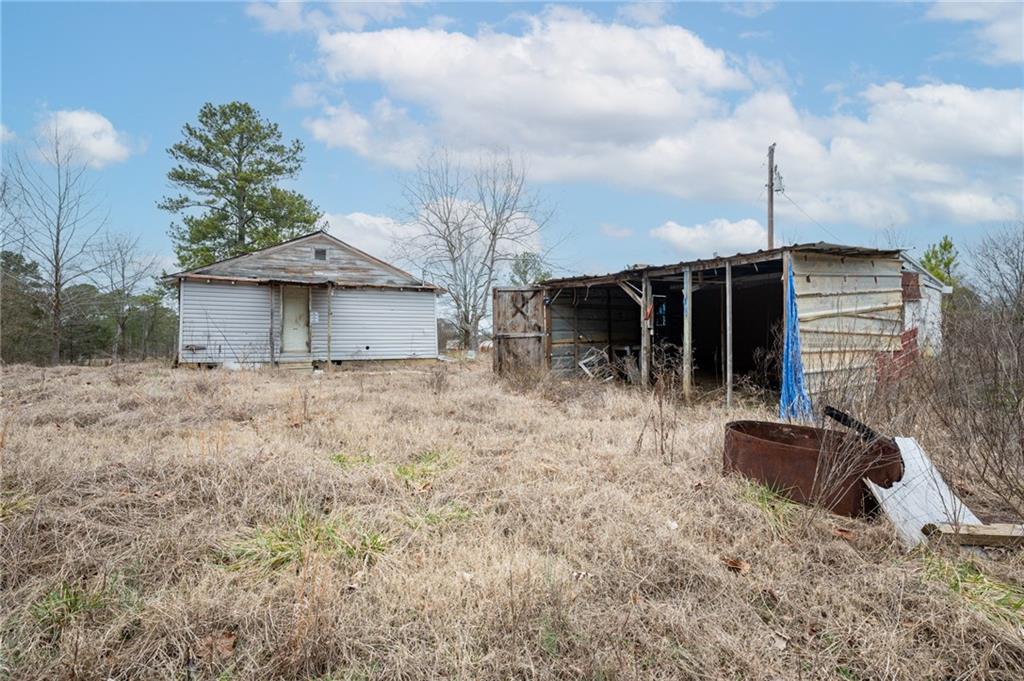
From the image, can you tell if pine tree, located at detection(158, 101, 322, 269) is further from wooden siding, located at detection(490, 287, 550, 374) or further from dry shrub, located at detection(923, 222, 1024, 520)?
dry shrub, located at detection(923, 222, 1024, 520)

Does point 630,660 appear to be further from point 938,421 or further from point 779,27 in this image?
point 779,27

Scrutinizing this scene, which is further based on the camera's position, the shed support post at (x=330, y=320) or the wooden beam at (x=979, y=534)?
the shed support post at (x=330, y=320)

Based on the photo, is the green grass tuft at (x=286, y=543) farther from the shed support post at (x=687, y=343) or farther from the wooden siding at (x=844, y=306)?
the shed support post at (x=687, y=343)

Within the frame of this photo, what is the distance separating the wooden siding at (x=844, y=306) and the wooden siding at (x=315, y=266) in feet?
44.6

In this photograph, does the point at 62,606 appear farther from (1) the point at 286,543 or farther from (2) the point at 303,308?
(2) the point at 303,308

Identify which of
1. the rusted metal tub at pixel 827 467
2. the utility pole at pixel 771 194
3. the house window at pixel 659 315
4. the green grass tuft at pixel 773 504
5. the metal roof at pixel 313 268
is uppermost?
the utility pole at pixel 771 194

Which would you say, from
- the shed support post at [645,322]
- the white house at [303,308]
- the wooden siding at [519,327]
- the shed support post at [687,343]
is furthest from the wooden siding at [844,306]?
the white house at [303,308]

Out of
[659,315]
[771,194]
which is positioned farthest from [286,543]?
[771,194]

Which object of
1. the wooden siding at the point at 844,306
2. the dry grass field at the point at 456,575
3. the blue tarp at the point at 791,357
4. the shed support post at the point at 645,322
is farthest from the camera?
the shed support post at the point at 645,322

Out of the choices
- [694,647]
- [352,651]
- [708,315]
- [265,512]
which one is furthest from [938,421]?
[708,315]

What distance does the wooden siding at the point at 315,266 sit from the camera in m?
16.8

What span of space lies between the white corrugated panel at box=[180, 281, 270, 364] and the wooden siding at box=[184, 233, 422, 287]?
660mm

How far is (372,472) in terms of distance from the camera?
4.28 metres

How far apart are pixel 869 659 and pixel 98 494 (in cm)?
467
